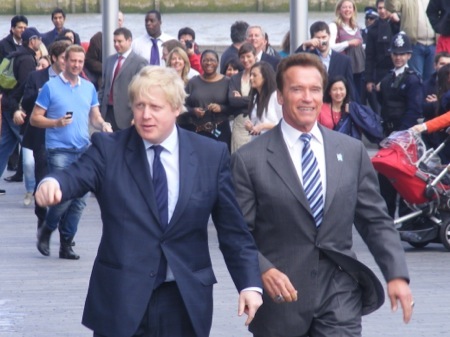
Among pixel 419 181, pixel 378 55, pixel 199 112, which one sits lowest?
pixel 419 181

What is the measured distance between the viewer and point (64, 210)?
1112 cm

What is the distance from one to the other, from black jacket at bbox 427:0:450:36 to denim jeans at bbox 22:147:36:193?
16.5 feet

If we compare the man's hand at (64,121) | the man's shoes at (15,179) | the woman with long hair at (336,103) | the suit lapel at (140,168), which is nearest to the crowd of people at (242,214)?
the suit lapel at (140,168)

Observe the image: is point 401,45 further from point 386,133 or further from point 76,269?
point 76,269

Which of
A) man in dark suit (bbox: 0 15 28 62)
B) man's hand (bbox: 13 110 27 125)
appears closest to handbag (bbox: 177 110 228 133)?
man's hand (bbox: 13 110 27 125)

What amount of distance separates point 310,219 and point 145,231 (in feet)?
2.46

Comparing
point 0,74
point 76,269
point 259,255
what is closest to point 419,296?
point 76,269

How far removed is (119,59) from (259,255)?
10.2 m

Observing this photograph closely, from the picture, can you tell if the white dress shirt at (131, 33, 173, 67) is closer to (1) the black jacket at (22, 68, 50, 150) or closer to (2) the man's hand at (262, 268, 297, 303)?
(1) the black jacket at (22, 68, 50, 150)

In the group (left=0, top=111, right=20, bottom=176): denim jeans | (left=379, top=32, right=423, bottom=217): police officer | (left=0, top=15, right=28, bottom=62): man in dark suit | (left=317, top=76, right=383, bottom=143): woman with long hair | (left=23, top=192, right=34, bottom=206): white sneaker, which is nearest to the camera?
(left=317, top=76, right=383, bottom=143): woman with long hair

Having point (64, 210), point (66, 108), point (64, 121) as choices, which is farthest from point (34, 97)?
point (64, 210)

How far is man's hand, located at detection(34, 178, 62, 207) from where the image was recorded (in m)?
4.80

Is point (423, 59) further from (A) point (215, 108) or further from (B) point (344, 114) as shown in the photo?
(B) point (344, 114)

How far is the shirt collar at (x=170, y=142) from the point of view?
206 inches
